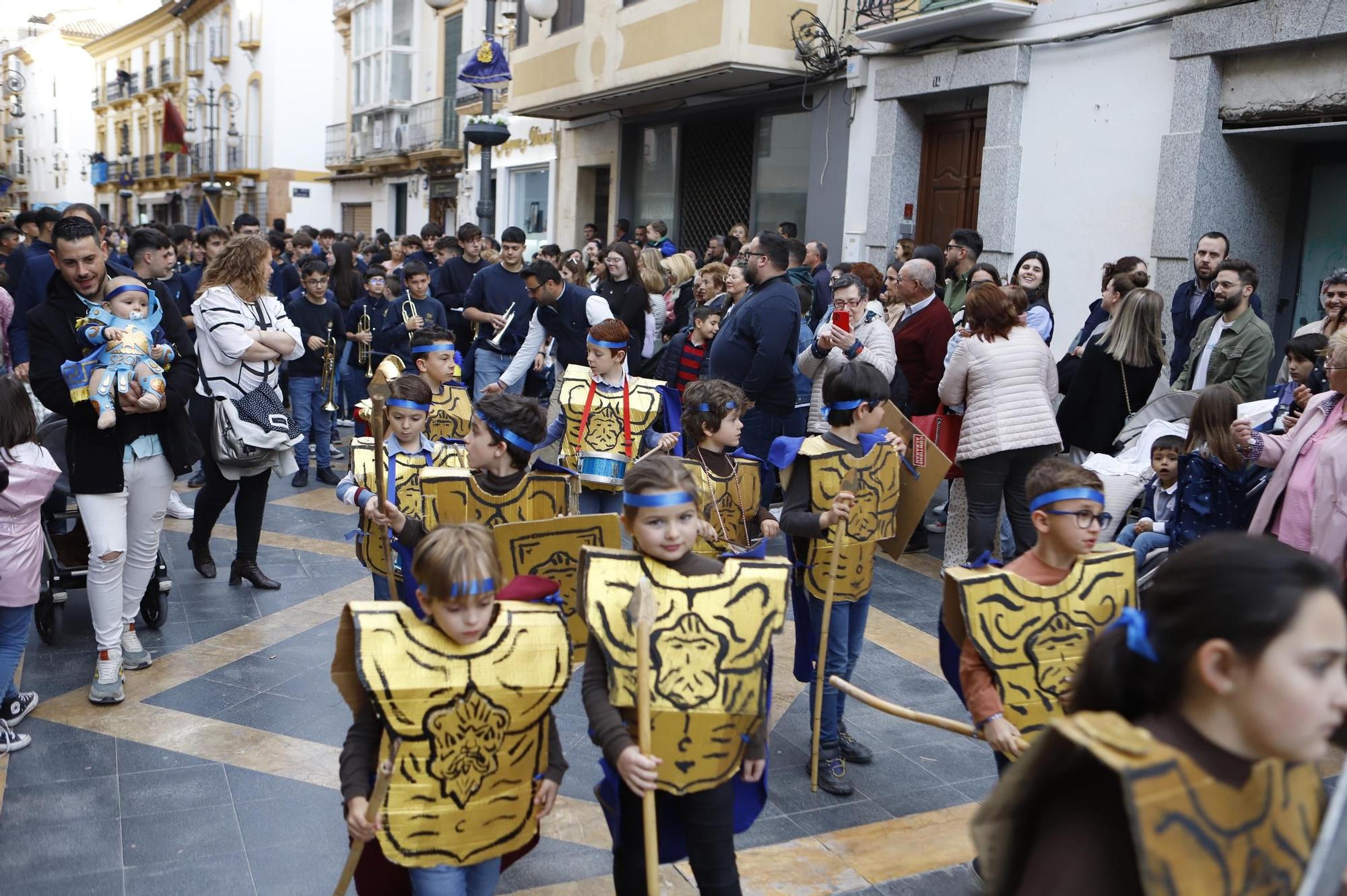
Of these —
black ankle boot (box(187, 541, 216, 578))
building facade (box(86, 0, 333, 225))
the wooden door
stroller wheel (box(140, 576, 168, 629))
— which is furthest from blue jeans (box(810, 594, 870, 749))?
building facade (box(86, 0, 333, 225))

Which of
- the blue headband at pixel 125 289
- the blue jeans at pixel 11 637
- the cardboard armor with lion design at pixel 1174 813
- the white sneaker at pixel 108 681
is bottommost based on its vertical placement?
the white sneaker at pixel 108 681

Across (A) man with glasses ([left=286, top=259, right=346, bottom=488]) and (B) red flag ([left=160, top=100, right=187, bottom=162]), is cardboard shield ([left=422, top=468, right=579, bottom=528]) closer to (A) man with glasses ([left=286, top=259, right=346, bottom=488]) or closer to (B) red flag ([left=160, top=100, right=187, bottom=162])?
(A) man with glasses ([left=286, top=259, right=346, bottom=488])

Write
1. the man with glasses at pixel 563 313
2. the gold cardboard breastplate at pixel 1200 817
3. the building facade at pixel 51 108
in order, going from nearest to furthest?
the gold cardboard breastplate at pixel 1200 817
the man with glasses at pixel 563 313
the building facade at pixel 51 108

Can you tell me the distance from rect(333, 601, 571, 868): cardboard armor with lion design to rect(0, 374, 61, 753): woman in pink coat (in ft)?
7.36

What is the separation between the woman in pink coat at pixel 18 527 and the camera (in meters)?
4.39

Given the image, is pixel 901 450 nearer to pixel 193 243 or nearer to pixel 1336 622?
pixel 1336 622

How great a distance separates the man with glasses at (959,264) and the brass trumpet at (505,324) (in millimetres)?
3424

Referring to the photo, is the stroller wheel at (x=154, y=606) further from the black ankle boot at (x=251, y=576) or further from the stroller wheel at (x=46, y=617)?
the black ankle boot at (x=251, y=576)

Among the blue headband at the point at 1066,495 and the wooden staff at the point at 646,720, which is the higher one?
the blue headband at the point at 1066,495

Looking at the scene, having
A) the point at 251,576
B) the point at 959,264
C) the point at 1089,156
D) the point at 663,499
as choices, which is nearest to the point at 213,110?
the point at 1089,156

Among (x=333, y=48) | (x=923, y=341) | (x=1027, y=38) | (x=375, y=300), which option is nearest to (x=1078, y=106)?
(x=1027, y=38)

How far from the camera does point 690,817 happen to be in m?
2.98

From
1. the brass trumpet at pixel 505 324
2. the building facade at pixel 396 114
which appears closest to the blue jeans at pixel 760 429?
the brass trumpet at pixel 505 324

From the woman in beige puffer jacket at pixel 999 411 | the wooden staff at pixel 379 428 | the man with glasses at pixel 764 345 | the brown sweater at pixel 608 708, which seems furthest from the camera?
the man with glasses at pixel 764 345
